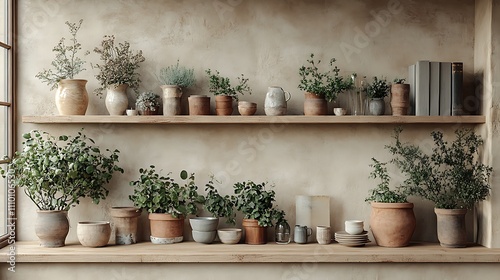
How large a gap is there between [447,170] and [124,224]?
7.41 feet

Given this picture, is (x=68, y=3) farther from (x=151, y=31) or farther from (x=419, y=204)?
(x=419, y=204)

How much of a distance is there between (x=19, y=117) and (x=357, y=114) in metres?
2.36

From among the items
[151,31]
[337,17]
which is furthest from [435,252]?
[151,31]

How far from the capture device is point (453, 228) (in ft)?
13.2

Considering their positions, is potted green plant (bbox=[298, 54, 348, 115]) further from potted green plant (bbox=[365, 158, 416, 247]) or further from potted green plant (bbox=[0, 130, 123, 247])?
potted green plant (bbox=[0, 130, 123, 247])

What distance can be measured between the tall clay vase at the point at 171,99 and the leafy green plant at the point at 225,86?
24cm

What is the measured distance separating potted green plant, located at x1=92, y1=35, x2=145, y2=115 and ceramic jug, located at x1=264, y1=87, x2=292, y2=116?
0.92 m

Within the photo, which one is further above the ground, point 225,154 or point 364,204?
point 225,154

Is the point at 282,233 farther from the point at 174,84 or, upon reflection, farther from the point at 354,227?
the point at 174,84

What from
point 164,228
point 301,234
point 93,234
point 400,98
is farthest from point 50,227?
point 400,98

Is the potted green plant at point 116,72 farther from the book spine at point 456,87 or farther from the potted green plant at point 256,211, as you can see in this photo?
the book spine at point 456,87

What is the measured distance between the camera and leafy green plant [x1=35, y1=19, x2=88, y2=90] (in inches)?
165

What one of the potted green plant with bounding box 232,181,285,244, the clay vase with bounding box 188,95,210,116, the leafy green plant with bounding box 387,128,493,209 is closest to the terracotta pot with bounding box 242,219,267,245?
the potted green plant with bounding box 232,181,285,244

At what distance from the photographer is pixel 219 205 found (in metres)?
4.16
